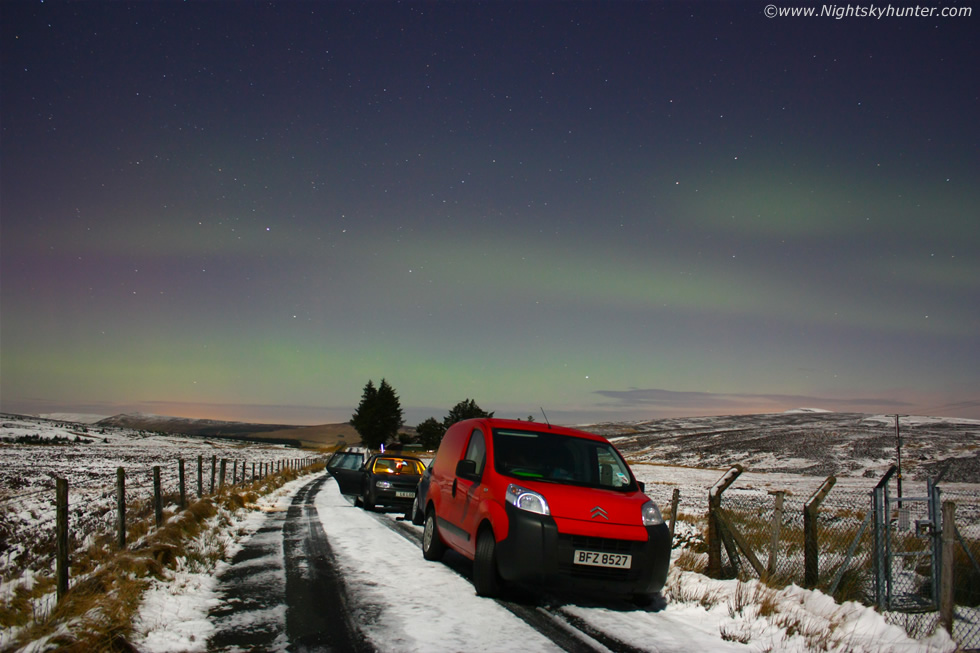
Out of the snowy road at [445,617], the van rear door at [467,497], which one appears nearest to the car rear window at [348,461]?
the snowy road at [445,617]

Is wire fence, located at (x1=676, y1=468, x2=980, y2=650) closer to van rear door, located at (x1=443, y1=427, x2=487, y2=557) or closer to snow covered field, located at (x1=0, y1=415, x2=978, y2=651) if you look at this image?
snow covered field, located at (x1=0, y1=415, x2=978, y2=651)

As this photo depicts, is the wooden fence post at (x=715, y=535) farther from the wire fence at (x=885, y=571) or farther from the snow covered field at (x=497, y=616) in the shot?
the snow covered field at (x=497, y=616)

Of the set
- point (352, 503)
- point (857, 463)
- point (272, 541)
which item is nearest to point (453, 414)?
point (857, 463)

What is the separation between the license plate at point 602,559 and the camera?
6805 mm

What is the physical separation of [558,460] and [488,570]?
Result: 1681mm

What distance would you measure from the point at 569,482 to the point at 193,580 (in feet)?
14.8

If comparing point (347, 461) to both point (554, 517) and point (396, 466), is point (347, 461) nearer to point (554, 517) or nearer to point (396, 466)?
point (396, 466)

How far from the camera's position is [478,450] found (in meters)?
8.59

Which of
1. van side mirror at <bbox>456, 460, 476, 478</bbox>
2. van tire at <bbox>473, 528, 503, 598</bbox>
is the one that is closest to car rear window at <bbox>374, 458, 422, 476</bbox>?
van side mirror at <bbox>456, 460, 476, 478</bbox>

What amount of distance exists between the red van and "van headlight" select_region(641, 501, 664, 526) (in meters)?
0.01

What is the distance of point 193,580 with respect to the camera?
7895mm

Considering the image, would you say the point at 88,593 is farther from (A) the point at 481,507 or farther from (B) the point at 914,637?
(B) the point at 914,637

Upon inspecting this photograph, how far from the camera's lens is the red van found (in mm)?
6836

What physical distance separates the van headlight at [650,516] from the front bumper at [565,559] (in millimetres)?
180
